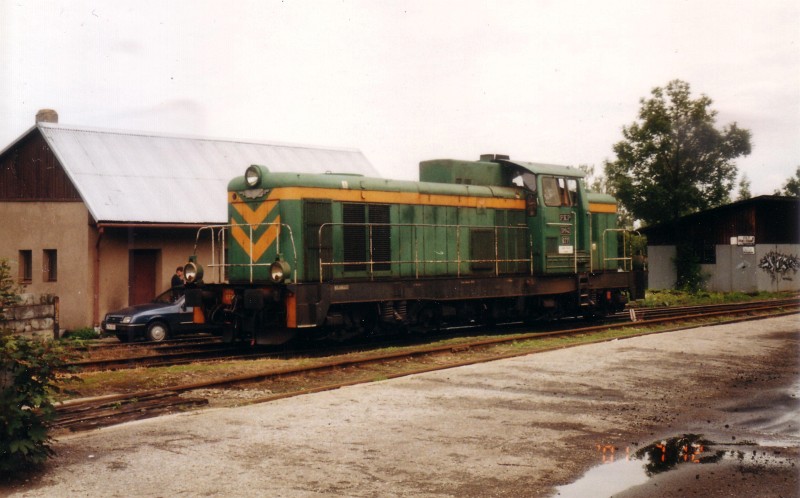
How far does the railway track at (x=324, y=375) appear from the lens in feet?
26.8

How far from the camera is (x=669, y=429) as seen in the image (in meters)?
7.46

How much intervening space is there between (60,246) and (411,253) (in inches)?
441

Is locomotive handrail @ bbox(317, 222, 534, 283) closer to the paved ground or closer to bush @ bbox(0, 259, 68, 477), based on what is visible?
the paved ground

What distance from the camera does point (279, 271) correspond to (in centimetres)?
1289

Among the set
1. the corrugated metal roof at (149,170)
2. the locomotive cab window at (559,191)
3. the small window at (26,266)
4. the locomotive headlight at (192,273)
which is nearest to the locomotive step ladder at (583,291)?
the locomotive cab window at (559,191)

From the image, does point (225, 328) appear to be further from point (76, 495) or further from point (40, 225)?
point (40, 225)

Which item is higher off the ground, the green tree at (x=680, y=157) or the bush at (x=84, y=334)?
the green tree at (x=680, y=157)

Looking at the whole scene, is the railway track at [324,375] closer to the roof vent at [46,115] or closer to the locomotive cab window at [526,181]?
the locomotive cab window at [526,181]

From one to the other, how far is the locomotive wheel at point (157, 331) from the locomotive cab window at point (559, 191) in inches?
375

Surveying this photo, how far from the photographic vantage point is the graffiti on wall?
110ft

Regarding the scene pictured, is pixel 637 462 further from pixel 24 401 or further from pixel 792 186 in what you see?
pixel 792 186

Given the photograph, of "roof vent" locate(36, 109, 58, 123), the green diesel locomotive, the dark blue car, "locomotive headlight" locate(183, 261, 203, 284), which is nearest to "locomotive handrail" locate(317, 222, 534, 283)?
the green diesel locomotive

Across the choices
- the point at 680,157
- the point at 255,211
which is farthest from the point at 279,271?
the point at 680,157

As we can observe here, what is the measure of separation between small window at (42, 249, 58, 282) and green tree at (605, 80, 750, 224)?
24877mm
